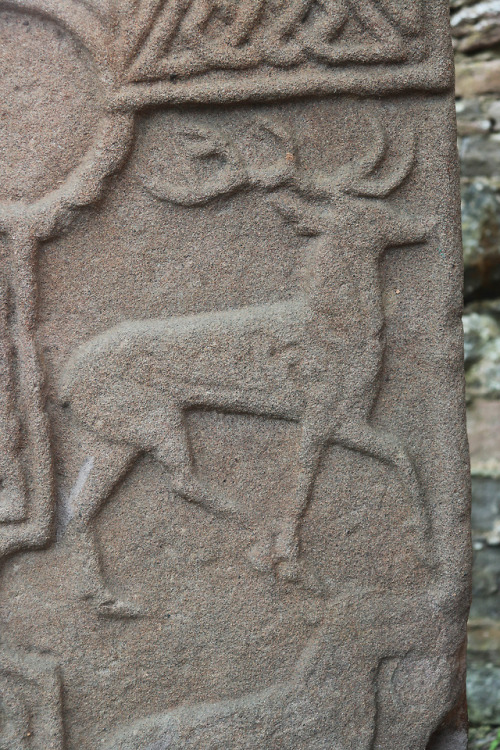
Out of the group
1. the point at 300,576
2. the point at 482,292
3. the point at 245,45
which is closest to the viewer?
the point at 245,45

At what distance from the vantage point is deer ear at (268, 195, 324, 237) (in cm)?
119

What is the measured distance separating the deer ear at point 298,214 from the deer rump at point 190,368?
122 millimetres

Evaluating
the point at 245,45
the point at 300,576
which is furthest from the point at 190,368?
the point at 245,45

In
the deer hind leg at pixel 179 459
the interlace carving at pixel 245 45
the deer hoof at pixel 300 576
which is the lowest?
the deer hoof at pixel 300 576

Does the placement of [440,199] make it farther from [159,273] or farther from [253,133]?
[159,273]

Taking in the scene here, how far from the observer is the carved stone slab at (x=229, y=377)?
114 cm

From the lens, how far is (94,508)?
1.20 metres

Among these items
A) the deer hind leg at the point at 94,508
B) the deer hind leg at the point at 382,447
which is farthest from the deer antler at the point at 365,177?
the deer hind leg at the point at 94,508

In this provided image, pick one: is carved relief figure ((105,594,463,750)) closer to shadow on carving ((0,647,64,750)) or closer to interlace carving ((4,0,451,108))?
shadow on carving ((0,647,64,750))

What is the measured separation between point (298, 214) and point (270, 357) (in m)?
0.24

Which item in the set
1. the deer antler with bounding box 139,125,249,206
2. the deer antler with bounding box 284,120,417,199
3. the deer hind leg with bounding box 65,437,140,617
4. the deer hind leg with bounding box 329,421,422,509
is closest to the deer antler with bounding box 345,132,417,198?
the deer antler with bounding box 284,120,417,199

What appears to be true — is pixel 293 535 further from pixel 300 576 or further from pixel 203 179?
pixel 203 179

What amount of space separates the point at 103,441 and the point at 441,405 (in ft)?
1.90

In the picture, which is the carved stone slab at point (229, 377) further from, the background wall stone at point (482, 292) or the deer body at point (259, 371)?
the background wall stone at point (482, 292)
